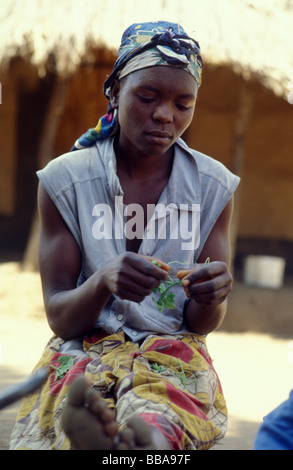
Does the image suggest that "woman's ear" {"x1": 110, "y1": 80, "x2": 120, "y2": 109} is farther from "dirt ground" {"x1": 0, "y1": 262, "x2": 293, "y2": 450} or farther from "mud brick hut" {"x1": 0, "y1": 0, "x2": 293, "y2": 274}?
"mud brick hut" {"x1": 0, "y1": 0, "x2": 293, "y2": 274}

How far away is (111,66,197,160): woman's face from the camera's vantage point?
235 cm

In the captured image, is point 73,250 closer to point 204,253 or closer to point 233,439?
point 204,253

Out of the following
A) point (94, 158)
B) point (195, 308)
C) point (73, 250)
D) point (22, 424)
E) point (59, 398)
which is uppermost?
point (94, 158)

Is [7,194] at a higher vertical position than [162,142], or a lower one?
lower

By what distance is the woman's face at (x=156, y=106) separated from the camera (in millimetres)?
2346

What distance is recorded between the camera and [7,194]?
370 inches

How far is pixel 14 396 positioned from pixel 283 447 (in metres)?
0.74

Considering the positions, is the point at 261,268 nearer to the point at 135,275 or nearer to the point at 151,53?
the point at 151,53

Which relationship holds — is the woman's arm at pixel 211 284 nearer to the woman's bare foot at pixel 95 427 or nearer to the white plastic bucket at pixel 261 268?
the woman's bare foot at pixel 95 427

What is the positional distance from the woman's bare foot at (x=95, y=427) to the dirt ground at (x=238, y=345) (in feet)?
5.88

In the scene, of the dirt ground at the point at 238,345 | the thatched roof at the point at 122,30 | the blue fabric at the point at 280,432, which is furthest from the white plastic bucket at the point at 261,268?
the blue fabric at the point at 280,432

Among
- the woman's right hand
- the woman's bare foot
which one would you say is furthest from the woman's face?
the woman's bare foot

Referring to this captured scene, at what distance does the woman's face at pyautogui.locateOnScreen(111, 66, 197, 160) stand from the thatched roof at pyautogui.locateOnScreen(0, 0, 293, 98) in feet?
14.9
